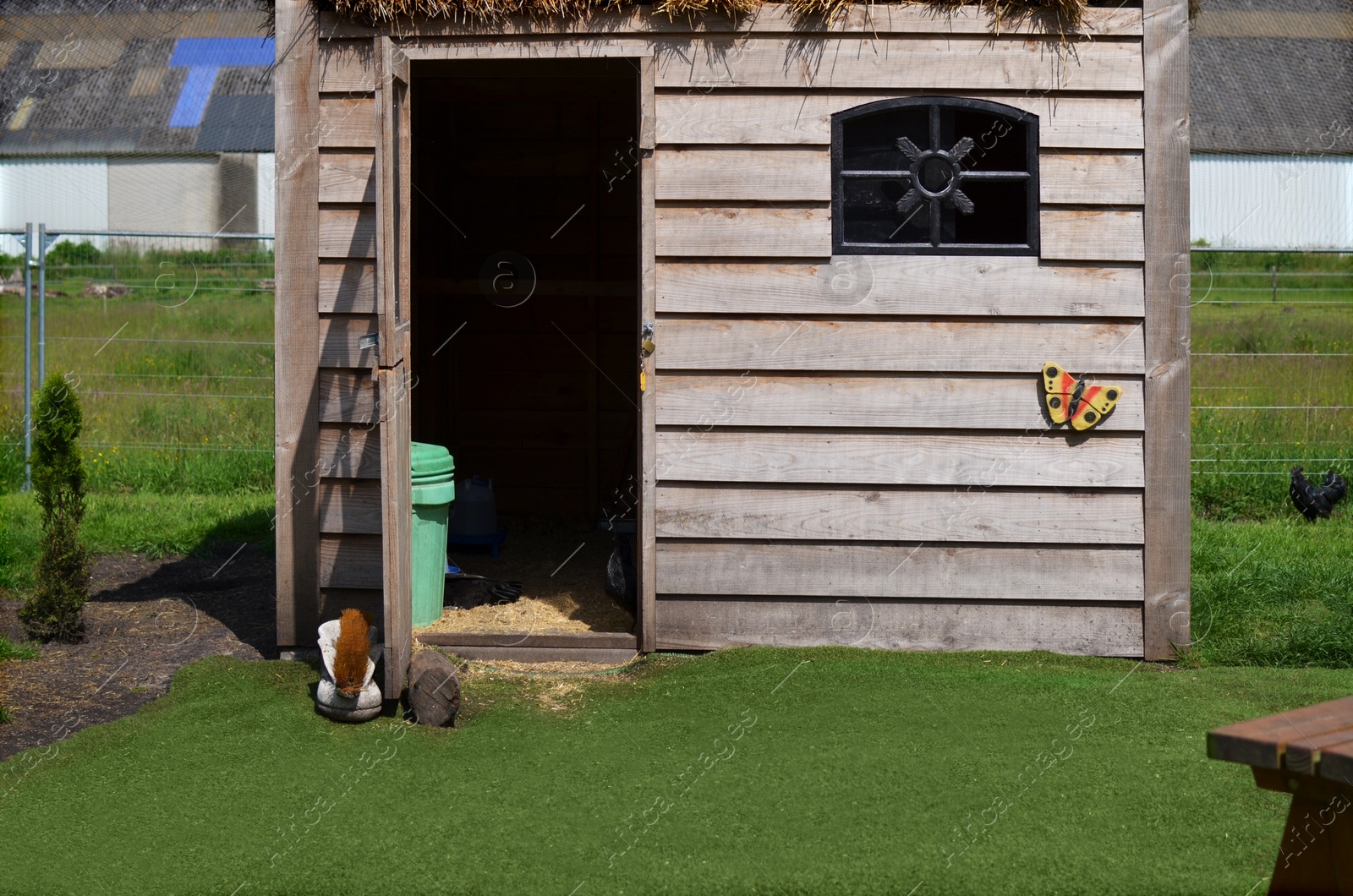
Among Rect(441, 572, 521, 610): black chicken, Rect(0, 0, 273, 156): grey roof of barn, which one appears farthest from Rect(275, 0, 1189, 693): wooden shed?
Rect(0, 0, 273, 156): grey roof of barn

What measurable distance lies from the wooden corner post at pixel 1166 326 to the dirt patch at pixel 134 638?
4.16 m

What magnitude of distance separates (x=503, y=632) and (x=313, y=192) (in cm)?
219

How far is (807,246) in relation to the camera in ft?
18.1

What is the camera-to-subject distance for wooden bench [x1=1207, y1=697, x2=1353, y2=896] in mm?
2604

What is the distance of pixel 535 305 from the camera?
9.11 meters

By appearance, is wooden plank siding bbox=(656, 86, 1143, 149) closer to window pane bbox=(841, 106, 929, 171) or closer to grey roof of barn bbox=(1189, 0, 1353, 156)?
window pane bbox=(841, 106, 929, 171)

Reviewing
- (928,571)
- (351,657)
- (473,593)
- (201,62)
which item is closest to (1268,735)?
(928,571)

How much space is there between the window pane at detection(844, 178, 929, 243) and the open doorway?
3415mm

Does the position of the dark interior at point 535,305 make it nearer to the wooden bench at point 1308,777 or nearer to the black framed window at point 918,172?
the black framed window at point 918,172

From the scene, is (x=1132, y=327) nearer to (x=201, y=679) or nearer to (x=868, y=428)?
(x=868, y=428)

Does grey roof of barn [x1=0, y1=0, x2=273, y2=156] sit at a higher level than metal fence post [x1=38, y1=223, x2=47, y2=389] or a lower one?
higher

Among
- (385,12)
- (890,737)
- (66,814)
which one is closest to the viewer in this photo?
(66,814)

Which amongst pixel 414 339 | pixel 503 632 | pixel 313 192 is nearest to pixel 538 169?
pixel 414 339

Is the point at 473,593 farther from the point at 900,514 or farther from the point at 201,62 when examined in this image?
the point at 201,62
